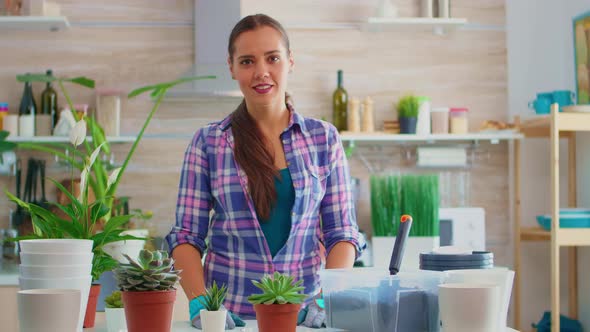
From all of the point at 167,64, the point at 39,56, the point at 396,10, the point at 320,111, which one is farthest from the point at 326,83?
the point at 39,56

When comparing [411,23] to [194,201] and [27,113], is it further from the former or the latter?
[194,201]

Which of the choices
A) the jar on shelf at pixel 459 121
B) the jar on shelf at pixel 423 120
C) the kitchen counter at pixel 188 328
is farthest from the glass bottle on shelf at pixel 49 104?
the kitchen counter at pixel 188 328

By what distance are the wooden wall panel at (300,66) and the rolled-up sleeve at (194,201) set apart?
253cm

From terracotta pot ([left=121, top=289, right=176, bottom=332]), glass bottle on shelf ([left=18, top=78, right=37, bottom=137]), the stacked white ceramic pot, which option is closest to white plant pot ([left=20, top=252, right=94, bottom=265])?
the stacked white ceramic pot

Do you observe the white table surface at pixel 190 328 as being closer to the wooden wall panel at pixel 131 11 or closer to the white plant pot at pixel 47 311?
the white plant pot at pixel 47 311

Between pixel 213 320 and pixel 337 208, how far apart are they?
712mm

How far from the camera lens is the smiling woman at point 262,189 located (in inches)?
76.7

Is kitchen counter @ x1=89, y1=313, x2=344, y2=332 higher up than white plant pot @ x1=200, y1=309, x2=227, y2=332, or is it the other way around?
white plant pot @ x1=200, y1=309, x2=227, y2=332

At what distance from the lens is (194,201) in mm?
1937

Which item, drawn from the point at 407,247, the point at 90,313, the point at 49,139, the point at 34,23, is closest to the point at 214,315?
the point at 90,313

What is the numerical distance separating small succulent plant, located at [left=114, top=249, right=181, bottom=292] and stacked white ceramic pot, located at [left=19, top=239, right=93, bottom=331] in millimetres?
77

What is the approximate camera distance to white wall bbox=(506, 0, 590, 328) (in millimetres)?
4598

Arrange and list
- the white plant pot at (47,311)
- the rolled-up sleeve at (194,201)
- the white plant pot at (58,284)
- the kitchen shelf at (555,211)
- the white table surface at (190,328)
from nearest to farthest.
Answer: the white plant pot at (47,311) < the white plant pot at (58,284) < the white table surface at (190,328) < the rolled-up sleeve at (194,201) < the kitchen shelf at (555,211)

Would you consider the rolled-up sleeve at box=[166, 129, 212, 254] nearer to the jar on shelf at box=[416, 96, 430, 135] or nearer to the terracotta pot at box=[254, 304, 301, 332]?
the terracotta pot at box=[254, 304, 301, 332]
